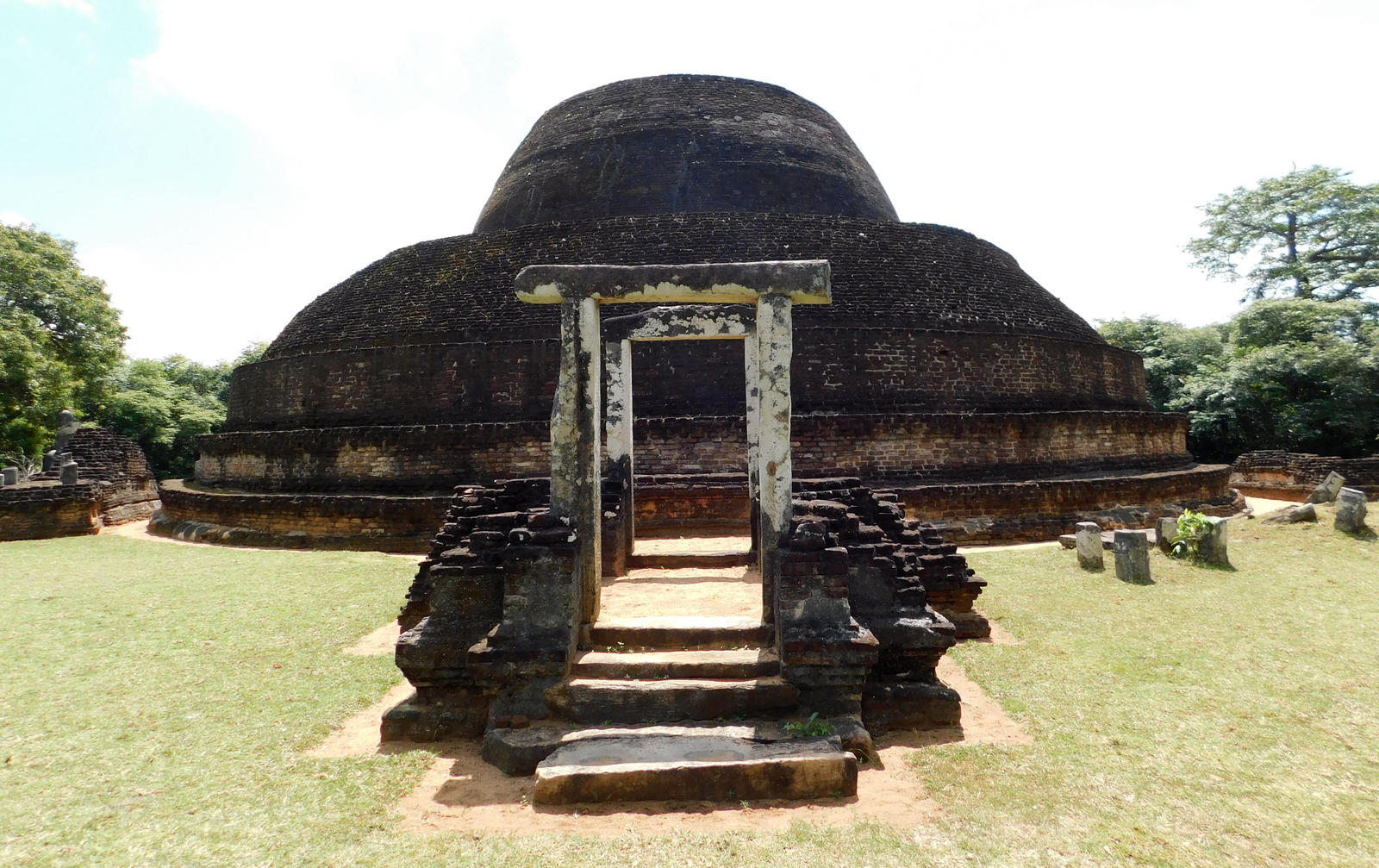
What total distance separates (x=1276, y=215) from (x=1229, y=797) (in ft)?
92.4

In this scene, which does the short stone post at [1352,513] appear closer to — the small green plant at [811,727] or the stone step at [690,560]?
the stone step at [690,560]

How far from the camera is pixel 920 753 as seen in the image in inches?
128

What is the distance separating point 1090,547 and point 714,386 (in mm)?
5013

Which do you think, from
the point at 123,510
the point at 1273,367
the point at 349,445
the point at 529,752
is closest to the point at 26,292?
the point at 123,510

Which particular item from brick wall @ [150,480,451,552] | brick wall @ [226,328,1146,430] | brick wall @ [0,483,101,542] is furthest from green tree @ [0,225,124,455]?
brick wall @ [226,328,1146,430]

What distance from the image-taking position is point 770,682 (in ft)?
11.2

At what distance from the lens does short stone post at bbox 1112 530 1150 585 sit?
654 cm

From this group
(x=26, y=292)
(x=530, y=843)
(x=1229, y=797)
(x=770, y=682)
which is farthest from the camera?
(x=26, y=292)

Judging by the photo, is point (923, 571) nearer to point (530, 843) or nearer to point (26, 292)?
point (530, 843)

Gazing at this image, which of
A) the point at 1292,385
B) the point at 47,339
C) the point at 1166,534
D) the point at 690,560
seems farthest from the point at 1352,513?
the point at 47,339

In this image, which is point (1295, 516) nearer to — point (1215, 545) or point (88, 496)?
point (1215, 545)

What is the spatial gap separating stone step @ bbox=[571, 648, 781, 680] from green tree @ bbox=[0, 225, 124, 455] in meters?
22.4

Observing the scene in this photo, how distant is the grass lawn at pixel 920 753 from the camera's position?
8.20 feet

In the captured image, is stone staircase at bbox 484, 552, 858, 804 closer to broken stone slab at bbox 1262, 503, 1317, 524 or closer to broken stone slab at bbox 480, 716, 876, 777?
broken stone slab at bbox 480, 716, 876, 777
